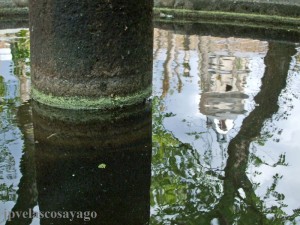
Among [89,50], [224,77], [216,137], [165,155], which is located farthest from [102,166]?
[224,77]

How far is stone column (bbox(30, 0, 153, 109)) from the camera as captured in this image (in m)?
4.04

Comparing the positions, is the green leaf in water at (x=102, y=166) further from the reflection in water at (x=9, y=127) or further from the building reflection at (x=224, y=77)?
the building reflection at (x=224, y=77)

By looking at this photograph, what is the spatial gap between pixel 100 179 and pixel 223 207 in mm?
713

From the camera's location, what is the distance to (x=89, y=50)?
13.4 feet

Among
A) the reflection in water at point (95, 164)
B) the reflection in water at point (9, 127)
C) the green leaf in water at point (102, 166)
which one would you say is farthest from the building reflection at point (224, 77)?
the reflection in water at point (9, 127)

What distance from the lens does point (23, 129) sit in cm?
383

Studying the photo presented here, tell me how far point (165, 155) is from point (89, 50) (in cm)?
109

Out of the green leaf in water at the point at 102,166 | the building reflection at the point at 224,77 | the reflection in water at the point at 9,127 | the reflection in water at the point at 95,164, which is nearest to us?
the reflection in water at the point at 95,164

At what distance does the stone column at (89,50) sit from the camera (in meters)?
4.04

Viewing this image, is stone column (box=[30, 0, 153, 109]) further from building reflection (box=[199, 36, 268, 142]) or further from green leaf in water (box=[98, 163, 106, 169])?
green leaf in water (box=[98, 163, 106, 169])

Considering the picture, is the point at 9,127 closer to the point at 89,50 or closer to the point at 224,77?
the point at 89,50

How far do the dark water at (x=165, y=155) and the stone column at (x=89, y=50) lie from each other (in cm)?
16

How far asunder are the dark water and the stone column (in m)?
0.16

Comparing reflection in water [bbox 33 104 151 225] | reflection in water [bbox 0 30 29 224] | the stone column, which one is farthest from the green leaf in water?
the stone column
